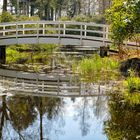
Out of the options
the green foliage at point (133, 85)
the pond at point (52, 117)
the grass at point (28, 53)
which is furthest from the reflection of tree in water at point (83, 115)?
the grass at point (28, 53)

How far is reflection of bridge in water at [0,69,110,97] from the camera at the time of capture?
15.7 meters

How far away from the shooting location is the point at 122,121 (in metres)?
11.4

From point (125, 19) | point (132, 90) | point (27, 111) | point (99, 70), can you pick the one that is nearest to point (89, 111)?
point (27, 111)

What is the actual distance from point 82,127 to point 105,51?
15161 mm

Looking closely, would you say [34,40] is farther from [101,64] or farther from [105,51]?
[101,64]

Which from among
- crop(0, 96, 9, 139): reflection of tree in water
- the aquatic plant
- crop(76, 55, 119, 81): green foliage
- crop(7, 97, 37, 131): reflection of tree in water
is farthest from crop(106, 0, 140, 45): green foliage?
crop(0, 96, 9, 139): reflection of tree in water

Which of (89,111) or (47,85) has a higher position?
(47,85)

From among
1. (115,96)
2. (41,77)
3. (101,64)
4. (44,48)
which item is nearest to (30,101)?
(115,96)

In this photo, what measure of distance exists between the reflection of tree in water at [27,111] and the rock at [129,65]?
21.5 ft

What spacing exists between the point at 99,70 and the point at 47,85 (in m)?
4.11

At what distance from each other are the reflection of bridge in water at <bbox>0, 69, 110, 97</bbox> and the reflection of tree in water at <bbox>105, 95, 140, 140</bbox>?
217 centimetres

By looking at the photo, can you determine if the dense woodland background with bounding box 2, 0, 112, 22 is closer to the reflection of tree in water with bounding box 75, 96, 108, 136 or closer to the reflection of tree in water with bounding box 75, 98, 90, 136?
the reflection of tree in water with bounding box 75, 96, 108, 136

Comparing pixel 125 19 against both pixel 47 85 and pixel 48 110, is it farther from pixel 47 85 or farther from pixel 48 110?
pixel 48 110

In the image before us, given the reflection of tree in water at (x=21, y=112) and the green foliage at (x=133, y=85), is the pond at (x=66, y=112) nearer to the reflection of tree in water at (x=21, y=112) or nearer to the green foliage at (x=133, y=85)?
the reflection of tree in water at (x=21, y=112)
